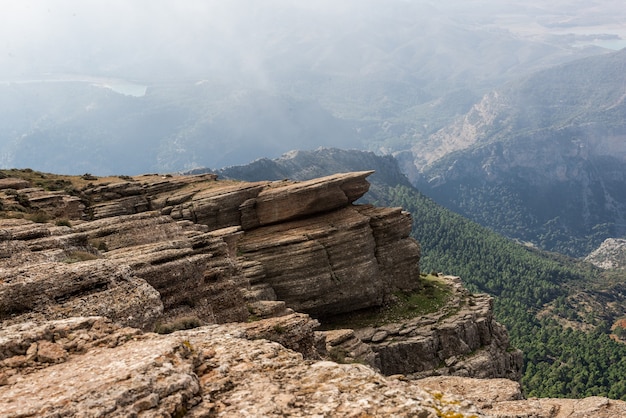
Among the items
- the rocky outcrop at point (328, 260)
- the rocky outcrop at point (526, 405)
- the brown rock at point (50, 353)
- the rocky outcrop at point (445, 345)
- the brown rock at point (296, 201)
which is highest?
the brown rock at point (296, 201)

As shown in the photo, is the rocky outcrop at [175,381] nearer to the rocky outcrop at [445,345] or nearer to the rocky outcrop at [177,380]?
the rocky outcrop at [177,380]

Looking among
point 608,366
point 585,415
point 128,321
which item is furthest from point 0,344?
point 608,366

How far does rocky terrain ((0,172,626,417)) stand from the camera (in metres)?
13.8

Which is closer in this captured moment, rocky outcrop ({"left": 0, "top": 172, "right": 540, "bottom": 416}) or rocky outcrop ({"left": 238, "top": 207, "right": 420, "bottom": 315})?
rocky outcrop ({"left": 0, "top": 172, "right": 540, "bottom": 416})

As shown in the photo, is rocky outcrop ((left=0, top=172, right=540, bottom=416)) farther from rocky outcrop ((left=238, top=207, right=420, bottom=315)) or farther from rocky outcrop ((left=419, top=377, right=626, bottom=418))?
rocky outcrop ((left=419, top=377, right=626, bottom=418))

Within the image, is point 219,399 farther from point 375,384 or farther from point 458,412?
point 458,412

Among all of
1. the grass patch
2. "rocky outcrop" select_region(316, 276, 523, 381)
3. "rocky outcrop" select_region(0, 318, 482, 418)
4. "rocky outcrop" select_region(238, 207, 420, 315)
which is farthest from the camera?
the grass patch

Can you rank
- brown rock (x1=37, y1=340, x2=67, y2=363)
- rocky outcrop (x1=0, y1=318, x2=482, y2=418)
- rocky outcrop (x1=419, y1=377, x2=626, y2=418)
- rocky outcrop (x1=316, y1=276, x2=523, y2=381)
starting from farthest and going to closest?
rocky outcrop (x1=316, y1=276, x2=523, y2=381) → rocky outcrop (x1=419, y1=377, x2=626, y2=418) → brown rock (x1=37, y1=340, x2=67, y2=363) → rocky outcrop (x1=0, y1=318, x2=482, y2=418)

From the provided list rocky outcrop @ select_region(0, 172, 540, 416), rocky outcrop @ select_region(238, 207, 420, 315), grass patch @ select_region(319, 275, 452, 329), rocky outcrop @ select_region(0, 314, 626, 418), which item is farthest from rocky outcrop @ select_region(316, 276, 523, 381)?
rocky outcrop @ select_region(0, 314, 626, 418)

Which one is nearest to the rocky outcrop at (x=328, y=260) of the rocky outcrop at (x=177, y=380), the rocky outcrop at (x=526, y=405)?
the rocky outcrop at (x=526, y=405)

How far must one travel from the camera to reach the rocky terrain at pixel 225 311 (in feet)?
45.2

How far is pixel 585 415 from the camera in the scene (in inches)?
1310

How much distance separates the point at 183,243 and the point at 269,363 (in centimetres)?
2415

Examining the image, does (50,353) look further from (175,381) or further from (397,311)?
(397,311)
